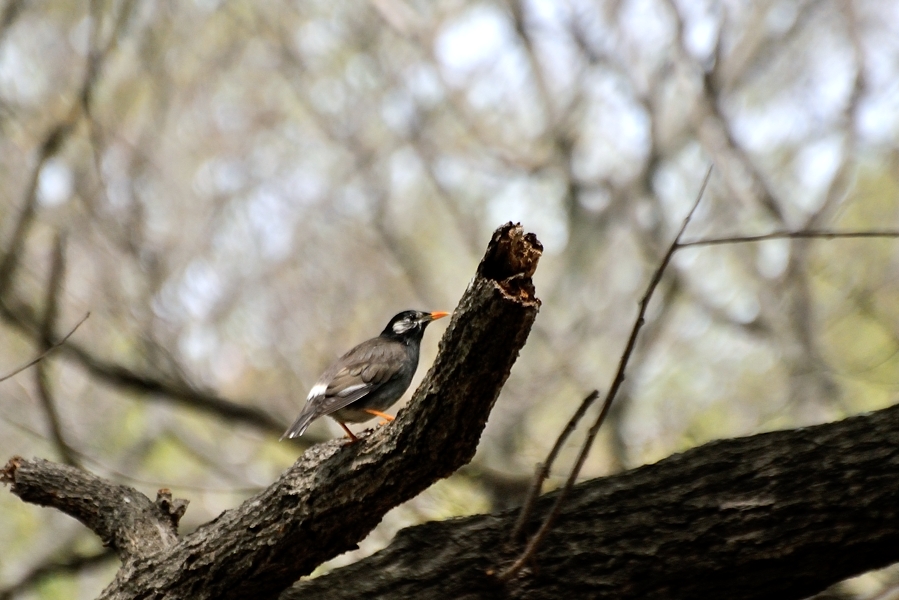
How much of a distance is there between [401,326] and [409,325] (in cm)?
5

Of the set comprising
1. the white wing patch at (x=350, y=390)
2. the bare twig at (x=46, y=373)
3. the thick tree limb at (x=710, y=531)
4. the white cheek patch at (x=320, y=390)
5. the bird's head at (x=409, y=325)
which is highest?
the bare twig at (x=46, y=373)

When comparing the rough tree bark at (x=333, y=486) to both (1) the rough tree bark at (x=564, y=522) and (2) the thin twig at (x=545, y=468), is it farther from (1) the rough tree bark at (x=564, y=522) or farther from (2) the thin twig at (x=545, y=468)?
(2) the thin twig at (x=545, y=468)

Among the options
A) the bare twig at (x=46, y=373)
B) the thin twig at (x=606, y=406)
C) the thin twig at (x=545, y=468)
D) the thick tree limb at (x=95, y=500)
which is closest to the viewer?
the thin twig at (x=606, y=406)

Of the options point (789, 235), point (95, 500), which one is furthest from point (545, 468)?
point (95, 500)

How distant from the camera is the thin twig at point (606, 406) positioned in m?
2.38

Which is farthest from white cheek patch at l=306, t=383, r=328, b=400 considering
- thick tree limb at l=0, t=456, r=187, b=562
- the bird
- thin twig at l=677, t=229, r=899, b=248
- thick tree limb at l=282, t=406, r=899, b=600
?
thin twig at l=677, t=229, r=899, b=248

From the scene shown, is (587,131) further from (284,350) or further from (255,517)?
(255,517)

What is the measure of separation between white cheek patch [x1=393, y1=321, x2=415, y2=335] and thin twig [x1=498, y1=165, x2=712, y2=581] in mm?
2416

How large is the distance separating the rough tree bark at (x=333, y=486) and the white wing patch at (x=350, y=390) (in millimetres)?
916

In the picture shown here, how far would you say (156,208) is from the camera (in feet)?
27.0

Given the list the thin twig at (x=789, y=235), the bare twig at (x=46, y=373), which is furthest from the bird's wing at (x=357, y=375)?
the bare twig at (x=46, y=373)

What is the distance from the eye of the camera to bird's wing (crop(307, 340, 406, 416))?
13.9 ft

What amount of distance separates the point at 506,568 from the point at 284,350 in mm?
5311

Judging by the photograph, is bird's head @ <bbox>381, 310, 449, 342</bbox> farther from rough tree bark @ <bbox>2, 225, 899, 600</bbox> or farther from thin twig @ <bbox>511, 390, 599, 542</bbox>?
thin twig @ <bbox>511, 390, 599, 542</bbox>
